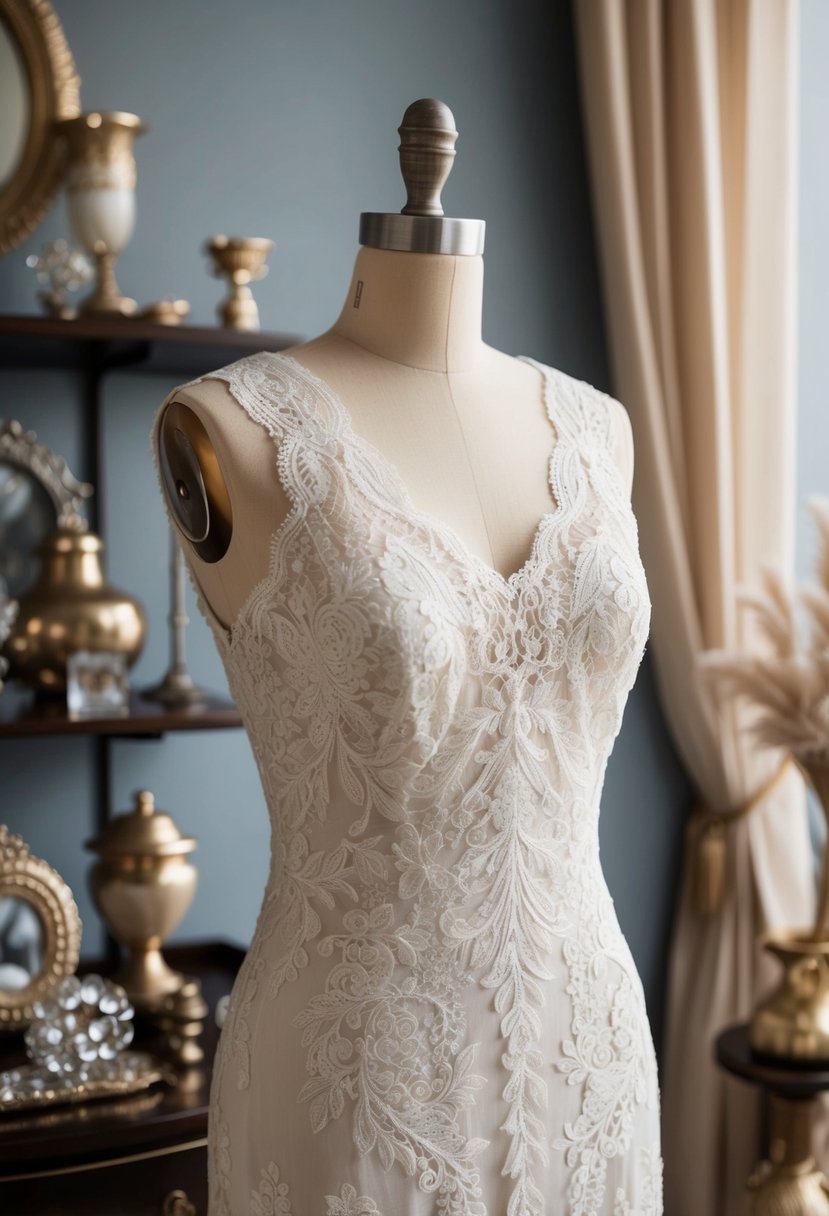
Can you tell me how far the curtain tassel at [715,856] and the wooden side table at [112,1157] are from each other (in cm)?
135

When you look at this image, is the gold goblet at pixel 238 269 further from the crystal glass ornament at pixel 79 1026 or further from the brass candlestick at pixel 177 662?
the crystal glass ornament at pixel 79 1026

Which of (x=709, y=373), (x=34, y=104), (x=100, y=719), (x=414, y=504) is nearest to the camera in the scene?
(x=414, y=504)

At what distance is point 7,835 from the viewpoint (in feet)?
7.43

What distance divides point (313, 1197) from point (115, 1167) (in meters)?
0.88

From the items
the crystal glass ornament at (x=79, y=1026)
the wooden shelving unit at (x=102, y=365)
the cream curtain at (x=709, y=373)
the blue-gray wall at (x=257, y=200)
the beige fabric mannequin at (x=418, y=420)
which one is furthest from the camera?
the cream curtain at (x=709, y=373)

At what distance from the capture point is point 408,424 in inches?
57.1

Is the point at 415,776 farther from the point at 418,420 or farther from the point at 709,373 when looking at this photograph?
the point at 709,373

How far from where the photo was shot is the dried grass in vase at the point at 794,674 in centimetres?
264

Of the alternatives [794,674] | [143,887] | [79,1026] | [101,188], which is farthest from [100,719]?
[794,674]

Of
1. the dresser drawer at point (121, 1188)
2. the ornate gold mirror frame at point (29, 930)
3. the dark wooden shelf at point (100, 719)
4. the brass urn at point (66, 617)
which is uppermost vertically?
the brass urn at point (66, 617)

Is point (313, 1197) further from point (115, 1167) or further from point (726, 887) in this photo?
point (726, 887)

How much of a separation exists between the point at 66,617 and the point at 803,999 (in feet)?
5.13

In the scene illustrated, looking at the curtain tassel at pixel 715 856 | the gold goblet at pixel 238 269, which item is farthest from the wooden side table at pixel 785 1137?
the gold goblet at pixel 238 269

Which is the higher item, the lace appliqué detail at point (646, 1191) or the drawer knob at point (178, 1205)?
the lace appliqué detail at point (646, 1191)
